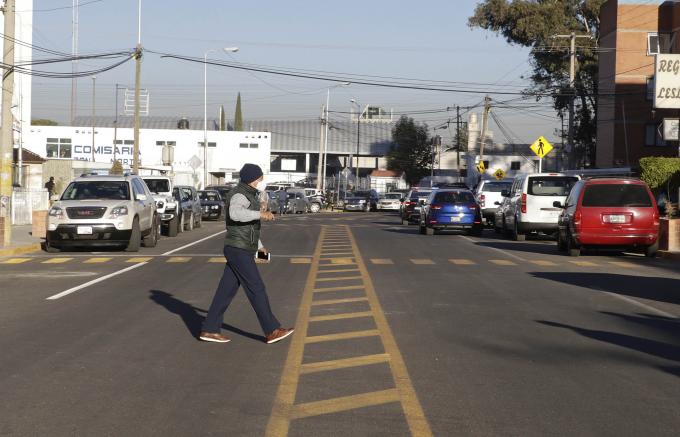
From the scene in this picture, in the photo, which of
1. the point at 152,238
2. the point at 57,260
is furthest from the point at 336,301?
the point at 152,238

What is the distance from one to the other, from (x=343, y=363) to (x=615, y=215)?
14.5 metres

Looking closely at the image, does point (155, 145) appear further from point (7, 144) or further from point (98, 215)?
point (98, 215)

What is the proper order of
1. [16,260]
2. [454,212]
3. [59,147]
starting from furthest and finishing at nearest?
[59,147] < [454,212] < [16,260]

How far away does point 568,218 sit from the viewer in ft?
76.4

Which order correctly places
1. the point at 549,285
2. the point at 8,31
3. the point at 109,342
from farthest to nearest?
1. the point at 8,31
2. the point at 549,285
3. the point at 109,342

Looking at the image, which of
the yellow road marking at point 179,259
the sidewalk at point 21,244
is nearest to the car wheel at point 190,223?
the sidewalk at point 21,244

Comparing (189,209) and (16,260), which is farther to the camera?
(189,209)

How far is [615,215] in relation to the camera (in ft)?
73.3

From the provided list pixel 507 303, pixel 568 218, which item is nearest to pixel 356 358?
pixel 507 303

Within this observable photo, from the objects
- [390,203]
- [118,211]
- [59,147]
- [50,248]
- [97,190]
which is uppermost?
[59,147]

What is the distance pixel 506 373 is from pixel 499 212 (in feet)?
83.6

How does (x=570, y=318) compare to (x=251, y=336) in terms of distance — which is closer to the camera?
(x=251, y=336)

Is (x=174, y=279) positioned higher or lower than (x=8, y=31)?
lower

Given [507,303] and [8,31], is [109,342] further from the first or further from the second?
[8,31]
